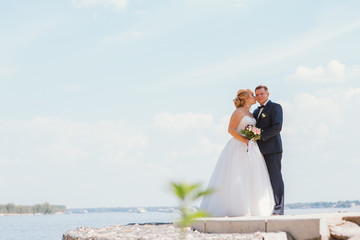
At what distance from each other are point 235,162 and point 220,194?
2.20 feet

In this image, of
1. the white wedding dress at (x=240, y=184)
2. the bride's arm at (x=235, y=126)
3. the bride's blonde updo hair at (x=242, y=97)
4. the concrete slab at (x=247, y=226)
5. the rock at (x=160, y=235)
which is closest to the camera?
the rock at (x=160, y=235)

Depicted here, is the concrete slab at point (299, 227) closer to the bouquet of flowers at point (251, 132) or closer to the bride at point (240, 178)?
the bride at point (240, 178)

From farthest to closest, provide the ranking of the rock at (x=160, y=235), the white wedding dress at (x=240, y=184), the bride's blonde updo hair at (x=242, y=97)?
the bride's blonde updo hair at (x=242, y=97), the white wedding dress at (x=240, y=184), the rock at (x=160, y=235)

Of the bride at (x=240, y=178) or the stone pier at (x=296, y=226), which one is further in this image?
the bride at (x=240, y=178)

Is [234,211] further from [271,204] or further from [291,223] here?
[291,223]

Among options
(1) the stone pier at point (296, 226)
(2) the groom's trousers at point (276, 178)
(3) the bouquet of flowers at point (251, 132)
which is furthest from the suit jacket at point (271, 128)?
(1) the stone pier at point (296, 226)

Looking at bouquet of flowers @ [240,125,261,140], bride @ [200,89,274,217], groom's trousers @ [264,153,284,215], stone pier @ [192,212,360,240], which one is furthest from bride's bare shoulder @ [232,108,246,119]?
stone pier @ [192,212,360,240]

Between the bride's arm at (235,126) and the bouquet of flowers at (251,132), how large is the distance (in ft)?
0.41

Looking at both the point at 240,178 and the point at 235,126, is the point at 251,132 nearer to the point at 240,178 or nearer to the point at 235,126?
the point at 235,126

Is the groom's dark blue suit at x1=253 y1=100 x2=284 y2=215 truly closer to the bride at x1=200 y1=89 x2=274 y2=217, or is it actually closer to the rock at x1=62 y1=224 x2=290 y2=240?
the bride at x1=200 y1=89 x2=274 y2=217

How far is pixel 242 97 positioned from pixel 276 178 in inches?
67.2

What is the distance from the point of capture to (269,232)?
7.77 m

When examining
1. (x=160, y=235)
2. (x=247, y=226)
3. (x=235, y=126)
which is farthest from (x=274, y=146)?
(x=160, y=235)

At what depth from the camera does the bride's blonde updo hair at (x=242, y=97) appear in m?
10.3
